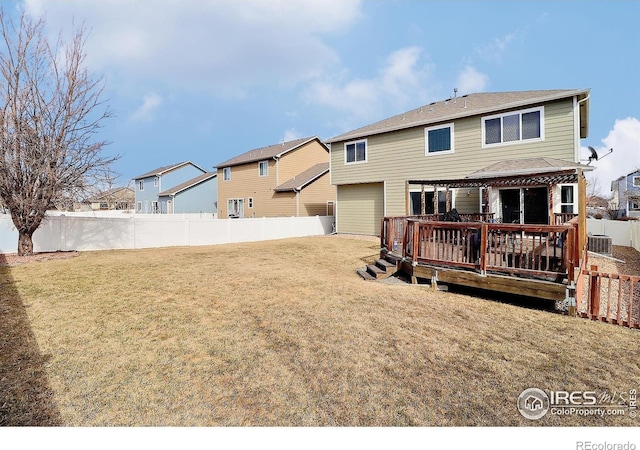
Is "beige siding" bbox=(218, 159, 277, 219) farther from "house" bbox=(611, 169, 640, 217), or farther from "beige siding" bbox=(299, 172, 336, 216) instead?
"house" bbox=(611, 169, 640, 217)

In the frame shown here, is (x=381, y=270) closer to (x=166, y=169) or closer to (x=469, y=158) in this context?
(x=469, y=158)

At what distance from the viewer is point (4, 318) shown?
206 inches

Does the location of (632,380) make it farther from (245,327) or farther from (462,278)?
(245,327)

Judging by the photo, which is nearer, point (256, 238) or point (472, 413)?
point (472, 413)

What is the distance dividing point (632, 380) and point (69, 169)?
15.8 meters

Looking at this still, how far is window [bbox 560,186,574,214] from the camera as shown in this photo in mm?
11781

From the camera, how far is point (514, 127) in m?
12.5

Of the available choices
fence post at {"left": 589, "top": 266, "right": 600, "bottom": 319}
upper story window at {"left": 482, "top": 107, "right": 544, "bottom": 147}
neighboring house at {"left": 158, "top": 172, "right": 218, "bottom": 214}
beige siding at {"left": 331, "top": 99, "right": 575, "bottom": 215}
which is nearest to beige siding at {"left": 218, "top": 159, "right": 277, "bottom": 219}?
neighboring house at {"left": 158, "top": 172, "right": 218, "bottom": 214}

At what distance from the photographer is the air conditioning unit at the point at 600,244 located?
1262cm

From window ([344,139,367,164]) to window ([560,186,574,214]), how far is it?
9379 mm

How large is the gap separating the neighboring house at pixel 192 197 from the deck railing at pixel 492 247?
30745 millimetres

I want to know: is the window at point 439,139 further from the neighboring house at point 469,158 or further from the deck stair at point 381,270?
the deck stair at point 381,270

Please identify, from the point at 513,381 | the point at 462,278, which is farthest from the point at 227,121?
the point at 513,381

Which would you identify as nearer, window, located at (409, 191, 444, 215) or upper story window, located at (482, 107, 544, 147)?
upper story window, located at (482, 107, 544, 147)
